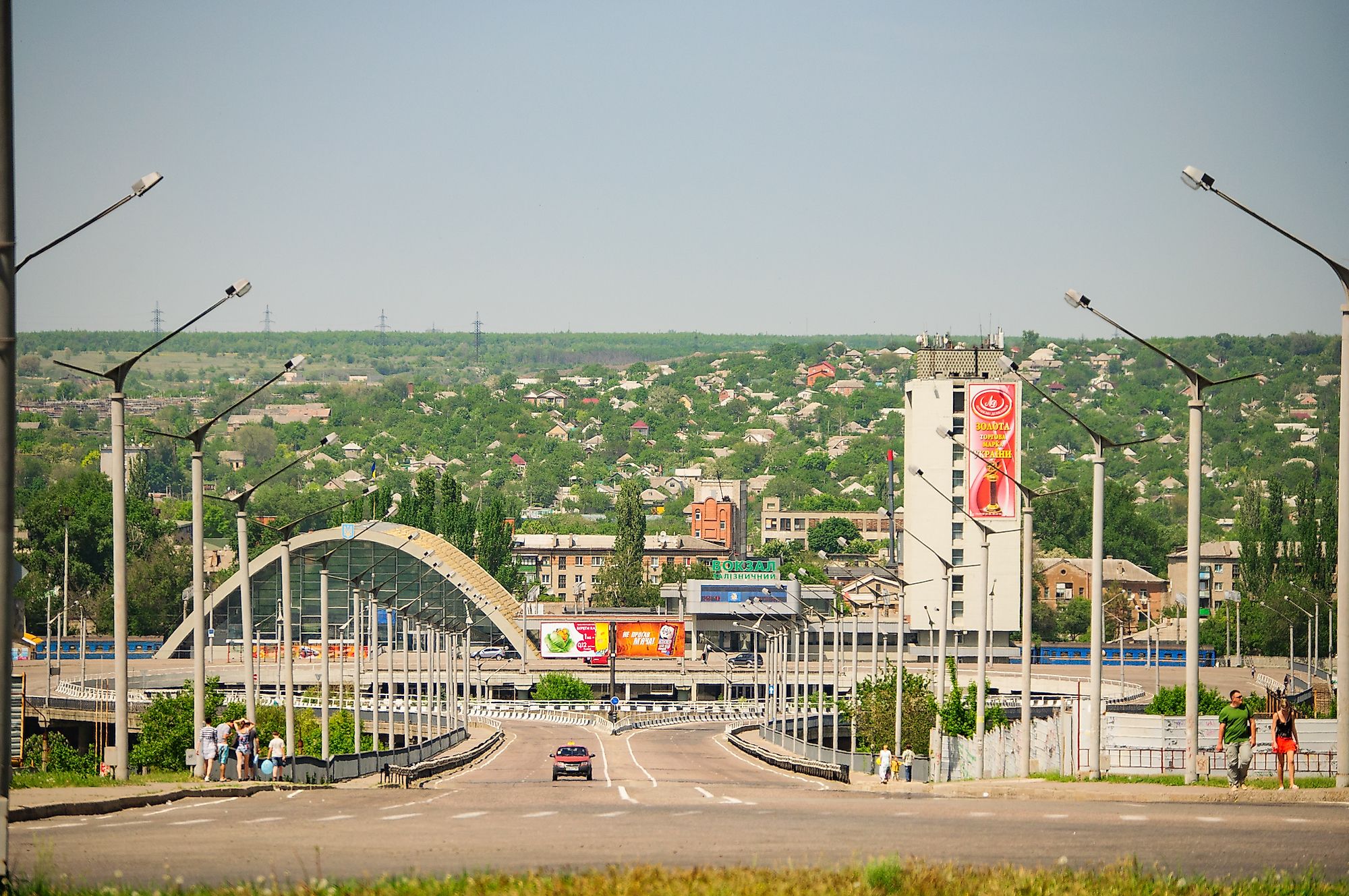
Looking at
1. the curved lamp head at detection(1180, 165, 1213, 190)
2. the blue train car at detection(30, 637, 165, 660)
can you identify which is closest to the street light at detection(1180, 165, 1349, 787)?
the curved lamp head at detection(1180, 165, 1213, 190)

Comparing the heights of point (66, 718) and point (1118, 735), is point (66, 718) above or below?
below

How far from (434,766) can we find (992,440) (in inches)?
4149

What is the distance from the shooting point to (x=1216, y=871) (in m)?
17.7

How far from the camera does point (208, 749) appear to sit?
3800 cm

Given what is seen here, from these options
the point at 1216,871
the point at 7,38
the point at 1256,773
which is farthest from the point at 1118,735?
the point at 7,38

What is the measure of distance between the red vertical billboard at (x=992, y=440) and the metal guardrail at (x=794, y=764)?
64474mm

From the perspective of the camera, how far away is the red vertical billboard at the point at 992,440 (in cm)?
16238

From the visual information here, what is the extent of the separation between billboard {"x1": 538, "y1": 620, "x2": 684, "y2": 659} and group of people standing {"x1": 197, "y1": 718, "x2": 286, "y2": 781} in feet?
400

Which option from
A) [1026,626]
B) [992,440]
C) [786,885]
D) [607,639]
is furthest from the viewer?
[607,639]

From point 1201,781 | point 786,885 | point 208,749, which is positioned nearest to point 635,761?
point 208,749

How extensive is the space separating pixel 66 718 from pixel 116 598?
68.9m

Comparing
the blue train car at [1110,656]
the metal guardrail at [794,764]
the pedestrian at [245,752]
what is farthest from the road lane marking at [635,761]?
the blue train car at [1110,656]

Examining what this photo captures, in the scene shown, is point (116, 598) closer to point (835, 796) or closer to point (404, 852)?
point (835, 796)

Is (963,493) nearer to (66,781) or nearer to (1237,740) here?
(1237,740)
